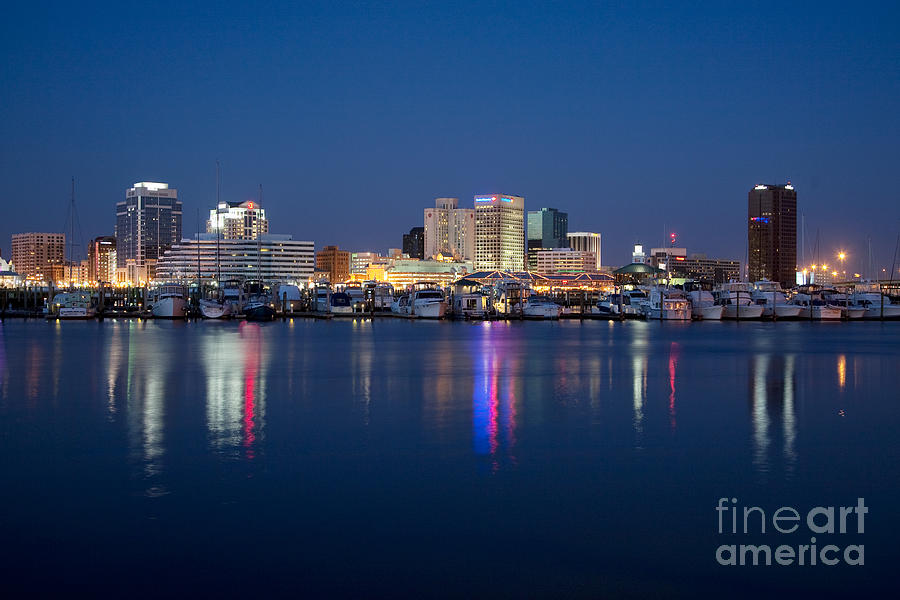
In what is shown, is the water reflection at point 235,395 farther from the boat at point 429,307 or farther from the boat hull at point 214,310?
the boat at point 429,307

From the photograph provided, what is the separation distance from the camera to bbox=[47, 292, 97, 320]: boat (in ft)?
332

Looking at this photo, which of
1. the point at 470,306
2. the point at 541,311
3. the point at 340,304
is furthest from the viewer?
the point at 340,304

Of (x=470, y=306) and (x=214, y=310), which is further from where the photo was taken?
(x=470, y=306)

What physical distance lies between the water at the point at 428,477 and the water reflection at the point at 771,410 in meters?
0.13

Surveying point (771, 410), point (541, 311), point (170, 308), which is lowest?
point (771, 410)

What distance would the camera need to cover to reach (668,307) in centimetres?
10425

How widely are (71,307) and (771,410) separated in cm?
9117

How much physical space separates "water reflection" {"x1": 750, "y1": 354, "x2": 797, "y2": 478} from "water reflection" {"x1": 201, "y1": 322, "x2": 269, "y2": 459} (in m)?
11.2

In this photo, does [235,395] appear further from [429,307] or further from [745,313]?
[745,313]

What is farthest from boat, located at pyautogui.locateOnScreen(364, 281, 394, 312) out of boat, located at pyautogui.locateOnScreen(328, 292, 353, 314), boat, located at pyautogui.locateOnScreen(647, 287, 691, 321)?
boat, located at pyautogui.locateOnScreen(647, 287, 691, 321)

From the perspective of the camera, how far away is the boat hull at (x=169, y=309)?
104m

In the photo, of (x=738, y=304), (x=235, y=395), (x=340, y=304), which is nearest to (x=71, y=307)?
(x=340, y=304)

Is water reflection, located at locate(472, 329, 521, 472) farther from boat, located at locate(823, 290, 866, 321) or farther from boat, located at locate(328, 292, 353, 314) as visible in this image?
boat, located at locate(823, 290, 866, 321)

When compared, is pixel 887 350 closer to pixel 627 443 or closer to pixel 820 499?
pixel 627 443
